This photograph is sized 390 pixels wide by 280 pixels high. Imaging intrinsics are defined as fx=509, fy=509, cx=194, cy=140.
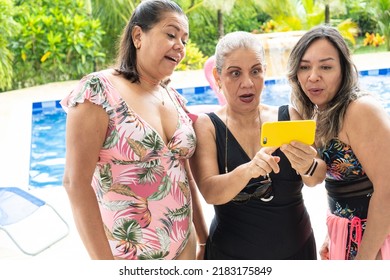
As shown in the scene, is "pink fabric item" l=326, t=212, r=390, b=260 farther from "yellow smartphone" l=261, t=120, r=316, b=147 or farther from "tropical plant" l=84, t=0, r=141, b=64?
"tropical plant" l=84, t=0, r=141, b=64

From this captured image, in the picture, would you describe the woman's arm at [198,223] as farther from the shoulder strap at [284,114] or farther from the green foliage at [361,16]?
the green foliage at [361,16]

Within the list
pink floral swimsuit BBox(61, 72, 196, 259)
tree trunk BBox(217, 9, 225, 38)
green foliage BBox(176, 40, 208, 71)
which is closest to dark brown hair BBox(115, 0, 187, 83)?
pink floral swimsuit BBox(61, 72, 196, 259)

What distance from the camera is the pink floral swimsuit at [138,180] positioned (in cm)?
179

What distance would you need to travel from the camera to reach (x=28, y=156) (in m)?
6.86

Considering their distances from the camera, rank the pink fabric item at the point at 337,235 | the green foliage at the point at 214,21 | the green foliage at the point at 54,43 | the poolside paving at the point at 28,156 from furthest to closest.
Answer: the green foliage at the point at 214,21 → the green foliage at the point at 54,43 → the poolside paving at the point at 28,156 → the pink fabric item at the point at 337,235

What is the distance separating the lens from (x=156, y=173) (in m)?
1.88

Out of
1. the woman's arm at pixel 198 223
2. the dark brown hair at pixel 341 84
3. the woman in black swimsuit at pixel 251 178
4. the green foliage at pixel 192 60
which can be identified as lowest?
the green foliage at pixel 192 60

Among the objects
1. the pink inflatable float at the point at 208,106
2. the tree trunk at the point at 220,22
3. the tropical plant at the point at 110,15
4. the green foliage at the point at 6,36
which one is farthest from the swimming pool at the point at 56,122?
the tree trunk at the point at 220,22

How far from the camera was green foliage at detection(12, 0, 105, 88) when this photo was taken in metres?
11.4

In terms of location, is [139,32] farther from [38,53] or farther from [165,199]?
[38,53]

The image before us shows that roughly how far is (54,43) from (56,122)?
2.80 meters

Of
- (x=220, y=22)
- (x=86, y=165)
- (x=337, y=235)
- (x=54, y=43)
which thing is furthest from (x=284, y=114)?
(x=220, y=22)

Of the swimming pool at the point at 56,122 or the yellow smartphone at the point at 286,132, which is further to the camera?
the swimming pool at the point at 56,122

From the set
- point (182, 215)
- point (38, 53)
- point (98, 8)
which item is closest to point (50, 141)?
point (38, 53)
